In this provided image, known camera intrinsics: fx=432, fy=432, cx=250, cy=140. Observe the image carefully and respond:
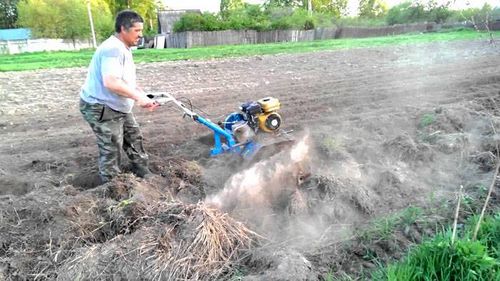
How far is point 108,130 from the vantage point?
186 inches

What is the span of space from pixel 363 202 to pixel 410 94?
5.26 metres

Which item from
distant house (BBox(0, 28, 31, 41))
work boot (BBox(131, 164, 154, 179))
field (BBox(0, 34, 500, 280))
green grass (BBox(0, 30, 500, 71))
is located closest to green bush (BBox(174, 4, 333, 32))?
green grass (BBox(0, 30, 500, 71))

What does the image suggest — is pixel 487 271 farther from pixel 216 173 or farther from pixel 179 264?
pixel 216 173

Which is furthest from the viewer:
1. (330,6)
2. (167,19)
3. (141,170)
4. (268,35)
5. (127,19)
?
(330,6)

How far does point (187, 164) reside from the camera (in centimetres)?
529

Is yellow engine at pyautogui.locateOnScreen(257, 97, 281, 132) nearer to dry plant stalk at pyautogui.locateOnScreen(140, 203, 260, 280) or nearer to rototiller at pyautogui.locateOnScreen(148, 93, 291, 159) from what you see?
rototiller at pyautogui.locateOnScreen(148, 93, 291, 159)

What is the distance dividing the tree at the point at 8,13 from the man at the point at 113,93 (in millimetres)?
73166

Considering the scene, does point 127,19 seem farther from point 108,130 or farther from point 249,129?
point 249,129

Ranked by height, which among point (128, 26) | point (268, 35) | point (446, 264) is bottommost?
point (446, 264)

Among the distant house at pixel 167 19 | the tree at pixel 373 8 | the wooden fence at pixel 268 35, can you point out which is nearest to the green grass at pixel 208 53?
the wooden fence at pixel 268 35

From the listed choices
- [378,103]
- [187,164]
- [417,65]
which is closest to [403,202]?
[187,164]

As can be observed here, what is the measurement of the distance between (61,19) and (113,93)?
182 feet

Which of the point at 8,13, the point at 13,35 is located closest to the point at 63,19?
the point at 13,35

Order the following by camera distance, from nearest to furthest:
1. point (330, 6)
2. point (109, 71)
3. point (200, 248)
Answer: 1. point (200, 248)
2. point (109, 71)
3. point (330, 6)
